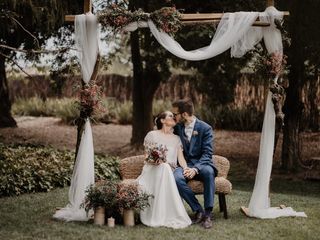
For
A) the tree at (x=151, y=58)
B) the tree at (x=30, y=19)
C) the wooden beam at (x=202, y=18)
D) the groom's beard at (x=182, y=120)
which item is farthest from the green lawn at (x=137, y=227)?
the tree at (x=151, y=58)

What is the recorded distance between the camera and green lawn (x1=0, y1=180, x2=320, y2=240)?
6.60 meters

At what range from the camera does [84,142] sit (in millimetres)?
7664

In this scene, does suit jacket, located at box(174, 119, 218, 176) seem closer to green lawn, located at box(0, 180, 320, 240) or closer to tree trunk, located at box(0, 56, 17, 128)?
green lawn, located at box(0, 180, 320, 240)

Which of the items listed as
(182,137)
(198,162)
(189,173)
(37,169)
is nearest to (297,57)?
(182,137)

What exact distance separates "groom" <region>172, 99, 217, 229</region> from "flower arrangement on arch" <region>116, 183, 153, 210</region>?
1.48ft

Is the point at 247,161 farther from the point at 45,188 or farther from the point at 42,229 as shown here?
the point at 42,229

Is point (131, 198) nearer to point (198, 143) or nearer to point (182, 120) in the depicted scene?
point (198, 143)

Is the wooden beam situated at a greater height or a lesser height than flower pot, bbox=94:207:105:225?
greater

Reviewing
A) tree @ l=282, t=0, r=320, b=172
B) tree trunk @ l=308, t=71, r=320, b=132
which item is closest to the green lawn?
tree @ l=282, t=0, r=320, b=172

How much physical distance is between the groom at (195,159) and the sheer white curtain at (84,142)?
109cm

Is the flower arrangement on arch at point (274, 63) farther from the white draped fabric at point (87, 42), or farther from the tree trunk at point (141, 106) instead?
the tree trunk at point (141, 106)

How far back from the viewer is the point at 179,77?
2053cm

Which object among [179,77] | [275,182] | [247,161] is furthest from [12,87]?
[275,182]

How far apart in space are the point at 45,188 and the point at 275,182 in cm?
437
